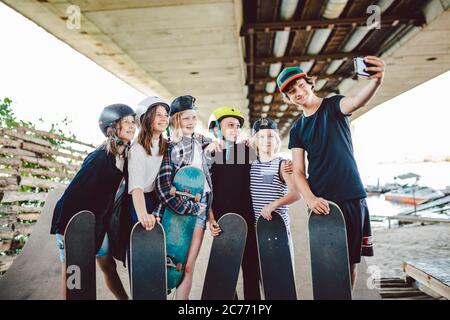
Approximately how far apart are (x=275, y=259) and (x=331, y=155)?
0.87 m

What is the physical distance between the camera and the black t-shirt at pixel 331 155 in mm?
2012

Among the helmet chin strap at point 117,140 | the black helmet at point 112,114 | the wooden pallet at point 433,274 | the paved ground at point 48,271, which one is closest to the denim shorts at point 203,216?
the paved ground at point 48,271

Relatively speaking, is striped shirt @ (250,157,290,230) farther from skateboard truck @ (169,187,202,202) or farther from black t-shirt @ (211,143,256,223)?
skateboard truck @ (169,187,202,202)

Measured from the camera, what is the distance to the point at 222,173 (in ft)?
7.65

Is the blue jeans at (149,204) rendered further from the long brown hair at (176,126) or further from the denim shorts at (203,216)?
the long brown hair at (176,126)

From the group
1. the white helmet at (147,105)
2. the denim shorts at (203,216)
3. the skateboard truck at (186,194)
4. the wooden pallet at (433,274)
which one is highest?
the white helmet at (147,105)

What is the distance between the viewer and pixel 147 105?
2.31 meters

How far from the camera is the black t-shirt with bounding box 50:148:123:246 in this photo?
226 centimetres

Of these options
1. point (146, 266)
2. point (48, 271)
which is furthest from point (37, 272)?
point (146, 266)

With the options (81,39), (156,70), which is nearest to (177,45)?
(156,70)

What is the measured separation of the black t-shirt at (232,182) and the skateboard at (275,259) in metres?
0.15

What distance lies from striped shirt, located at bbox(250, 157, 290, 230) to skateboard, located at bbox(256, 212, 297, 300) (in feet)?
0.29

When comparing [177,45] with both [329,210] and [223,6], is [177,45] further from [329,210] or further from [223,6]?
[329,210]

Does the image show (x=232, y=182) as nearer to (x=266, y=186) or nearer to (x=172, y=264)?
(x=266, y=186)
